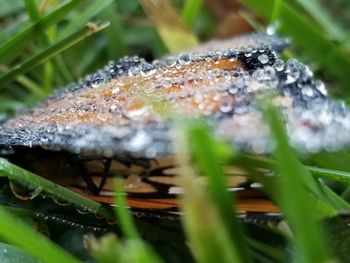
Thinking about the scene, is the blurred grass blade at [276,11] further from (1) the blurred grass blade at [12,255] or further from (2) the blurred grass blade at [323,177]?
(1) the blurred grass blade at [12,255]

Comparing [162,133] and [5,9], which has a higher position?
[5,9]

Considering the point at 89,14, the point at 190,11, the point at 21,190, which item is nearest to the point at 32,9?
the point at 89,14

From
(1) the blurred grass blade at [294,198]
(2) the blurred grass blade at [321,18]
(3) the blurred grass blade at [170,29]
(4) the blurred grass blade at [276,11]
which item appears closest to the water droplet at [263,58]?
(1) the blurred grass blade at [294,198]

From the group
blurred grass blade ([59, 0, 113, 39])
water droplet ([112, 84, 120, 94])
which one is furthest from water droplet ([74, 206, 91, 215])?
blurred grass blade ([59, 0, 113, 39])

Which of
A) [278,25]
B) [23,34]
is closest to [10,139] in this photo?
[23,34]

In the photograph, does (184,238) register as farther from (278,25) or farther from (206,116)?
(278,25)
